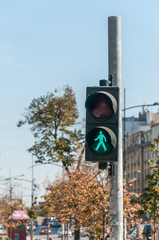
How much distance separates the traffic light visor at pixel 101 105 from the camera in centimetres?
784

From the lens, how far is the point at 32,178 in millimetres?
76812

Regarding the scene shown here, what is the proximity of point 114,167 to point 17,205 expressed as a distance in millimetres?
82926

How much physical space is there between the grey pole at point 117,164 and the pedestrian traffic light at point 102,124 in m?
0.67

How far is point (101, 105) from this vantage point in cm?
788

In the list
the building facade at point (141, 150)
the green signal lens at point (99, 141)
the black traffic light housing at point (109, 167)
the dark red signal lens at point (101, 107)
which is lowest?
the black traffic light housing at point (109, 167)

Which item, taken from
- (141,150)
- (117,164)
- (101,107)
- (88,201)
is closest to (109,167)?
(117,164)

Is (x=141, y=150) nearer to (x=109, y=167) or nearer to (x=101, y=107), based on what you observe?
(x=109, y=167)

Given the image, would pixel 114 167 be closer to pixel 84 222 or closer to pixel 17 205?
pixel 84 222

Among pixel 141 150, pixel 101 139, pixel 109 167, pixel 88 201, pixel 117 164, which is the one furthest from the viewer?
pixel 141 150

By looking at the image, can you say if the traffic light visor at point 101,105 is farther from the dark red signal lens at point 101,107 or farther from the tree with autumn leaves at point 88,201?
the tree with autumn leaves at point 88,201

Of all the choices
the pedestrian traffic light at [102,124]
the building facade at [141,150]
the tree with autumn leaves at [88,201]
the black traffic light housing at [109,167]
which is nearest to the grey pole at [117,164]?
the black traffic light housing at [109,167]

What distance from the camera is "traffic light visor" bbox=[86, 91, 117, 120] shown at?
784 centimetres

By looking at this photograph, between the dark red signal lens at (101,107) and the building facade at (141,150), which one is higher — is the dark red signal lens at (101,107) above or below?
below

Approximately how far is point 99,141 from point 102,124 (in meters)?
0.23
